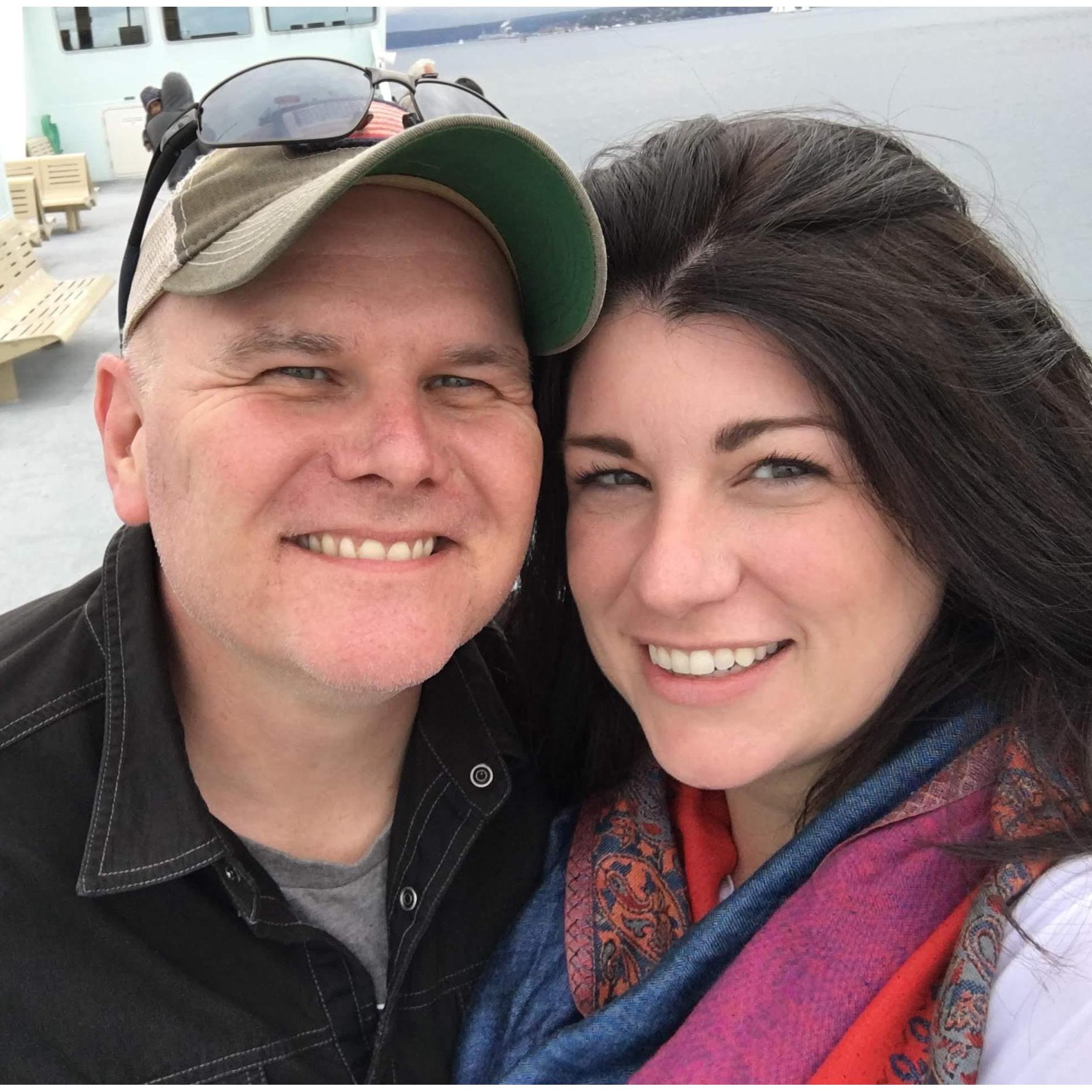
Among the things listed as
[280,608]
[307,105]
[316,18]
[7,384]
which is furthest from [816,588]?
[316,18]

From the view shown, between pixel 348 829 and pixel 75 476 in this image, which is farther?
pixel 75 476

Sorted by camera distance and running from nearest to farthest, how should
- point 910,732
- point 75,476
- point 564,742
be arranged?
point 910,732 → point 564,742 → point 75,476

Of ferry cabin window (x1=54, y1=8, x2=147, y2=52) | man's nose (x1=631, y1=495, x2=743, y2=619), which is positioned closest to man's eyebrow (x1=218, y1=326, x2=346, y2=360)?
man's nose (x1=631, y1=495, x2=743, y2=619)

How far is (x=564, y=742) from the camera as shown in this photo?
1.95 m

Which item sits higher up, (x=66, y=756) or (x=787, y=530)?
(x=787, y=530)

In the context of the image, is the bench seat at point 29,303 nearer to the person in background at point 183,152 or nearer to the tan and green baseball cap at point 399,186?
the person in background at point 183,152

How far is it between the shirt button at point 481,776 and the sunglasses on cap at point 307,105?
1024 millimetres

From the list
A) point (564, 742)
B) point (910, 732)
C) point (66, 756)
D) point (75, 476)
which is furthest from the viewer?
point (75, 476)

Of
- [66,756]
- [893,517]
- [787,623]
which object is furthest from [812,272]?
[66,756]

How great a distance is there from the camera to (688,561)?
1.43m

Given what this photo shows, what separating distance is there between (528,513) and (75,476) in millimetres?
4157

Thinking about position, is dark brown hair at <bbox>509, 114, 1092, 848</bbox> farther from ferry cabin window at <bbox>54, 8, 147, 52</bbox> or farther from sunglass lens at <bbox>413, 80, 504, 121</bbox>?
ferry cabin window at <bbox>54, 8, 147, 52</bbox>

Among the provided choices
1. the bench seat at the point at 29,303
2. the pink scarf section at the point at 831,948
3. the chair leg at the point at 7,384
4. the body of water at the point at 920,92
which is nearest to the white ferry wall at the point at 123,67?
the body of water at the point at 920,92

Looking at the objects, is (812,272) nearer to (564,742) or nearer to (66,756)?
(564,742)
